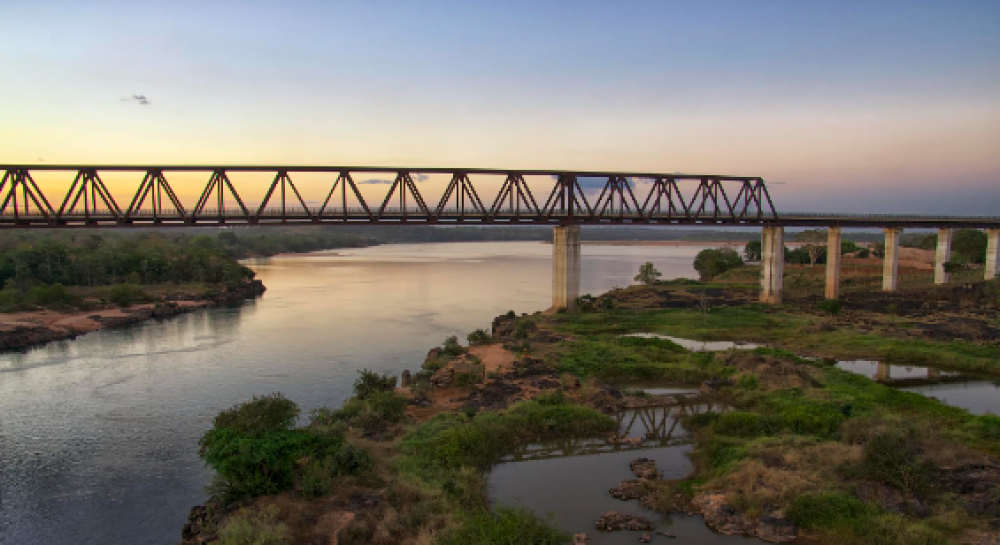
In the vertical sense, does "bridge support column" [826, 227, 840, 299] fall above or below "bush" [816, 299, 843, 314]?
above

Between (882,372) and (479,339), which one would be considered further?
(479,339)

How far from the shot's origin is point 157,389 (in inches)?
1086

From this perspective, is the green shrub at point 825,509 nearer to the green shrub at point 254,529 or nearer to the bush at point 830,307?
the green shrub at point 254,529

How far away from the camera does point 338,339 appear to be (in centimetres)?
4003

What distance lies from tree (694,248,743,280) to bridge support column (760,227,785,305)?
26616 millimetres

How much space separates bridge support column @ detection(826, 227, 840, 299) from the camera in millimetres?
55031

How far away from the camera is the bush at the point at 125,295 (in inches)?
2076

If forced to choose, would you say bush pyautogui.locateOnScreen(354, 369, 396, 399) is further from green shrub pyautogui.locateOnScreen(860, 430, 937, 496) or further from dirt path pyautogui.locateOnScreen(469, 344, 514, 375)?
green shrub pyautogui.locateOnScreen(860, 430, 937, 496)

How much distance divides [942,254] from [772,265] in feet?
82.0

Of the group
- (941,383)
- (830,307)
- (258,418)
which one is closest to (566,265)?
(830,307)

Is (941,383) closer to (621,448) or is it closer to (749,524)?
(621,448)

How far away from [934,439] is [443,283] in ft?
231

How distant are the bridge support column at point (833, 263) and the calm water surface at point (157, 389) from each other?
28.2m

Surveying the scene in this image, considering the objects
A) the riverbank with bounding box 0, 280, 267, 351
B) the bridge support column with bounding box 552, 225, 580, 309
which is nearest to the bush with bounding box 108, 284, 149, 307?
the riverbank with bounding box 0, 280, 267, 351
